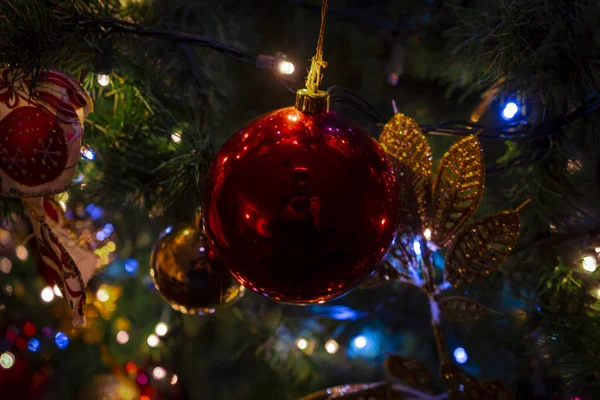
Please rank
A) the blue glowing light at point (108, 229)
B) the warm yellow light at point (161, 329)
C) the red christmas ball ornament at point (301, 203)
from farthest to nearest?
the warm yellow light at point (161, 329)
the blue glowing light at point (108, 229)
the red christmas ball ornament at point (301, 203)

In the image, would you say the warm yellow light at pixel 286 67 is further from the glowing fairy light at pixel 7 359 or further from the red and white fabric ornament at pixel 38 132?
the glowing fairy light at pixel 7 359

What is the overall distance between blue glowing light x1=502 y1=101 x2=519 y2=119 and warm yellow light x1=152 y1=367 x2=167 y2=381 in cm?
105

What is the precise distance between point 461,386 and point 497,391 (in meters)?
0.04

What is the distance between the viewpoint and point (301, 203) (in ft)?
1.41

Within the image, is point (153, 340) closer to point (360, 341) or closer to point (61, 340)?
point (61, 340)

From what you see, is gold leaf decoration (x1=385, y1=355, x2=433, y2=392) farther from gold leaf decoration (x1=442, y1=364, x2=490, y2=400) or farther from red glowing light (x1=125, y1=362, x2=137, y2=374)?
red glowing light (x1=125, y1=362, x2=137, y2=374)

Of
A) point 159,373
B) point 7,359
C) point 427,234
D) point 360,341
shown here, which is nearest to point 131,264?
point 159,373

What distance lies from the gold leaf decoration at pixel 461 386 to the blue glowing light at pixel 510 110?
36 cm

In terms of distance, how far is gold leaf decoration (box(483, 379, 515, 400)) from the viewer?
0.59 meters

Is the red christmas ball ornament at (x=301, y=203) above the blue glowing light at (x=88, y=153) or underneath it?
above

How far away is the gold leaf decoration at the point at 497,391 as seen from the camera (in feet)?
1.93

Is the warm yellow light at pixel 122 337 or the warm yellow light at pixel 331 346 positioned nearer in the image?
the warm yellow light at pixel 331 346

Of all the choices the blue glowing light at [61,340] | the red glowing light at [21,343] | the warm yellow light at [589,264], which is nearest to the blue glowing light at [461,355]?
the warm yellow light at [589,264]

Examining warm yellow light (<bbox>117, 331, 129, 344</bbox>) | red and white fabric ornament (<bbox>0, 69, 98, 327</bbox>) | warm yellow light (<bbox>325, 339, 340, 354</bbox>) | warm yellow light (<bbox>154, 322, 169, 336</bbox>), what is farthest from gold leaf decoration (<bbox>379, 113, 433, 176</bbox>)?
warm yellow light (<bbox>117, 331, 129, 344</bbox>)
